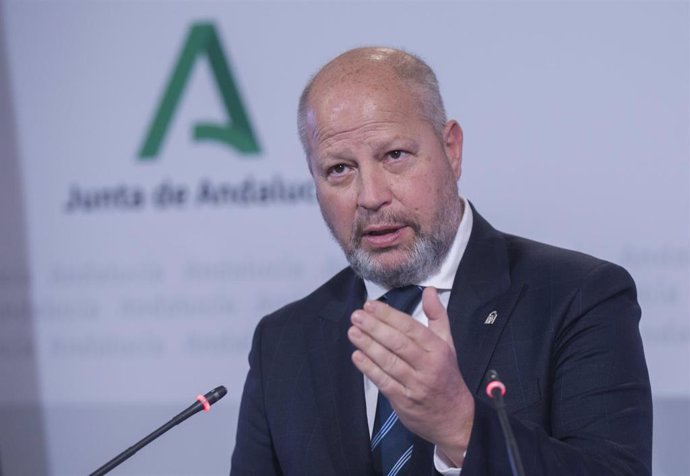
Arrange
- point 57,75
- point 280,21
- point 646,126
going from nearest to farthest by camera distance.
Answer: point 646,126, point 280,21, point 57,75

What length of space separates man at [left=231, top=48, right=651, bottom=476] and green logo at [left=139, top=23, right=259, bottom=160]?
1.19 m

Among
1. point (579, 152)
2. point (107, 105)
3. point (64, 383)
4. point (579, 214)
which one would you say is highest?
point (107, 105)

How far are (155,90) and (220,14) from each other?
409mm

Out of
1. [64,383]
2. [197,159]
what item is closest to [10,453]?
[64,383]

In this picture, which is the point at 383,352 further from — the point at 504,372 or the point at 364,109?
the point at 364,109

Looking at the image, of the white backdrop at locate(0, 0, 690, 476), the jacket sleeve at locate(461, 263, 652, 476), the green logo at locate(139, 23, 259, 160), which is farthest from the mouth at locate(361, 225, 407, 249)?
the green logo at locate(139, 23, 259, 160)

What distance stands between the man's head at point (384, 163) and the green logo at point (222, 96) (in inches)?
49.1

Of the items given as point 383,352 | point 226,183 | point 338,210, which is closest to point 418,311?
point 338,210

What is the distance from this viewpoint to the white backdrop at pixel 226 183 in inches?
129

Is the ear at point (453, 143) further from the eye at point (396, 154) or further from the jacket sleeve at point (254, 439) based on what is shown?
the jacket sleeve at point (254, 439)

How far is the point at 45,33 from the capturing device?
391 cm

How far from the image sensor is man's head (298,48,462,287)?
233 cm

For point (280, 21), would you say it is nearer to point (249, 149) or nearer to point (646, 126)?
point (249, 149)

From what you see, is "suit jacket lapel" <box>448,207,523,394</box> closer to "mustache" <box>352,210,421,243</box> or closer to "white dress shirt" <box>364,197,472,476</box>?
"white dress shirt" <box>364,197,472,476</box>
